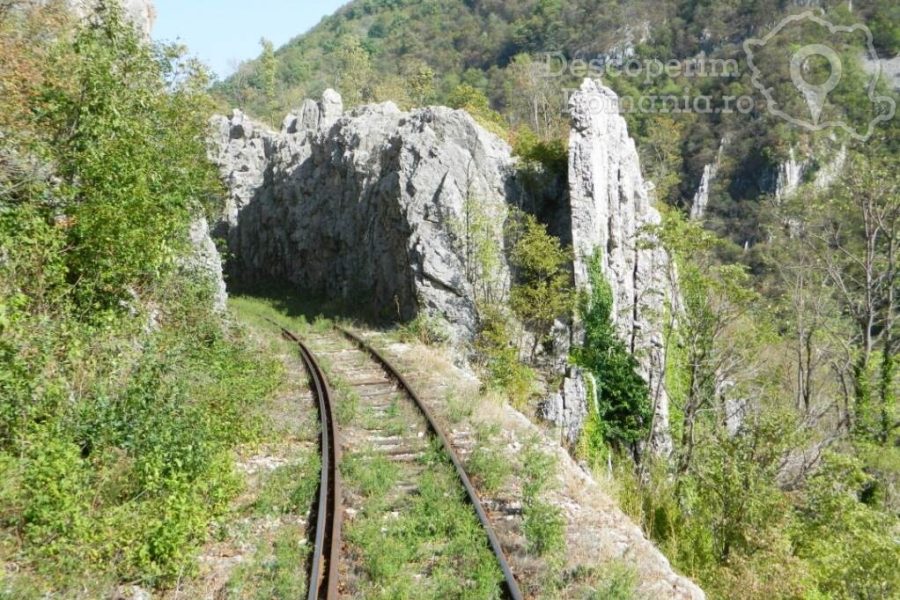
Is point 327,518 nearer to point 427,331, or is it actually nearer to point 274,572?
point 274,572

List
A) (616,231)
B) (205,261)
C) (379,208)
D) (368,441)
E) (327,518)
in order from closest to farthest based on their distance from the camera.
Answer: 1. (327,518)
2. (368,441)
3. (205,261)
4. (616,231)
5. (379,208)

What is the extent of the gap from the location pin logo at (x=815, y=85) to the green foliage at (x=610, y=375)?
53.8 metres

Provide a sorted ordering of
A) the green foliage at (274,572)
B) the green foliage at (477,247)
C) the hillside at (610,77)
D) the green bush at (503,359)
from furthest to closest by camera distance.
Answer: the hillside at (610,77)
the green foliage at (477,247)
the green bush at (503,359)
the green foliage at (274,572)

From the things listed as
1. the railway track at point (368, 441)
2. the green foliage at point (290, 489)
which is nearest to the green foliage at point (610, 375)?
the railway track at point (368, 441)

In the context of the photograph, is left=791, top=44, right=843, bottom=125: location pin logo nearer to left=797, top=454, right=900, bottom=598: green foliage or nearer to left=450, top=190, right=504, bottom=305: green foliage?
left=450, top=190, right=504, bottom=305: green foliage

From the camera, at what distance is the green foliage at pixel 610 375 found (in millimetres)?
19031

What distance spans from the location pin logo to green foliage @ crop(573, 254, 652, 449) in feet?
176

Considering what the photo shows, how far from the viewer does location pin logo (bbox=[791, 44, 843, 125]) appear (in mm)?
63500

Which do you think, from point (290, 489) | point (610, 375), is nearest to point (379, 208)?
point (610, 375)

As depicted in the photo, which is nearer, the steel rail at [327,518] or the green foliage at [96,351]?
the steel rail at [327,518]

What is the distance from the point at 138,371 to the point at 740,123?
83219 millimetres

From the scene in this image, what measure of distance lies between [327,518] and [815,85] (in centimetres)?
7656

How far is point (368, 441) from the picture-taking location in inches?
344

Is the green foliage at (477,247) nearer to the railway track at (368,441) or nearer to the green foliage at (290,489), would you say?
the railway track at (368,441)
